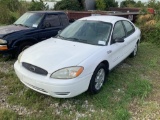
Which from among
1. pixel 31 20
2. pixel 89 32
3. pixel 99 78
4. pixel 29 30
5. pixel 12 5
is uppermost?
pixel 12 5

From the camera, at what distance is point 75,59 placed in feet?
11.8

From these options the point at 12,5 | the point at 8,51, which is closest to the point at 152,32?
the point at 8,51

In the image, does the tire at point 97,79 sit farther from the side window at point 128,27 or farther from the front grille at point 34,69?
the side window at point 128,27

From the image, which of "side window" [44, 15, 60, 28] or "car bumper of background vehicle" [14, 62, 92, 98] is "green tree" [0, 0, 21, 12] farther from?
"car bumper of background vehicle" [14, 62, 92, 98]

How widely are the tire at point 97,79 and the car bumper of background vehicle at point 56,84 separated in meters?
0.22

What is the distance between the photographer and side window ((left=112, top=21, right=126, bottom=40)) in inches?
186

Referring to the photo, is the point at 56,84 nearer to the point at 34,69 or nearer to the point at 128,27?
the point at 34,69

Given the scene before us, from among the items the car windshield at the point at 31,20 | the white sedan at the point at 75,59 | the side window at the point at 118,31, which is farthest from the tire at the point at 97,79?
the car windshield at the point at 31,20

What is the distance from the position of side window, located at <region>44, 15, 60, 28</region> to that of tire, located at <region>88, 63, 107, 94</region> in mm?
3163

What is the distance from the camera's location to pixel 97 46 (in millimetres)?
4176

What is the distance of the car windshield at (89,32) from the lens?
4.44 m

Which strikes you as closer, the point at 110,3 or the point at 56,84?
the point at 56,84

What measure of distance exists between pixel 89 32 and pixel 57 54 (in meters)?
1.19

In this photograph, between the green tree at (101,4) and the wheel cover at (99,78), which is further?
the green tree at (101,4)
